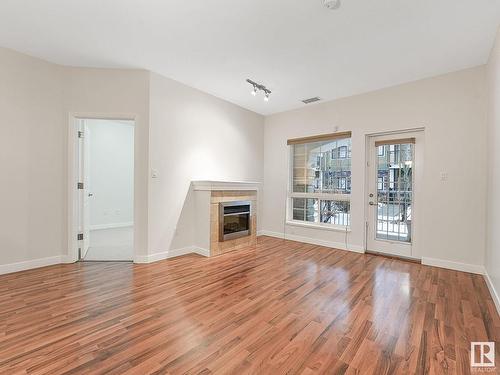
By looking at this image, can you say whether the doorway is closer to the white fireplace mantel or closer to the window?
the white fireplace mantel

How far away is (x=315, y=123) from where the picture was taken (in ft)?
16.4

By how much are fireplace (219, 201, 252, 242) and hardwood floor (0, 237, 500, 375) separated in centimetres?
87

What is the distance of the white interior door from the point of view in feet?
12.9

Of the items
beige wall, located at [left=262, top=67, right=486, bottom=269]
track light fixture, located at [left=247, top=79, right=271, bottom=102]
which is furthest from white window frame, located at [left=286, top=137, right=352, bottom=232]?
track light fixture, located at [left=247, top=79, right=271, bottom=102]

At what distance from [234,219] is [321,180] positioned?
6.58 ft

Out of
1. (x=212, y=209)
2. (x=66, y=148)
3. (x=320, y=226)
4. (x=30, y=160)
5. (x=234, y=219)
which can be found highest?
(x=66, y=148)

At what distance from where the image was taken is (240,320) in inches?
83.3

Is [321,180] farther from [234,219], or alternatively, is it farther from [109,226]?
[109,226]

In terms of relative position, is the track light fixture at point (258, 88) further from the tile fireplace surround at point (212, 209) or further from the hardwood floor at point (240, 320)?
the hardwood floor at point (240, 320)

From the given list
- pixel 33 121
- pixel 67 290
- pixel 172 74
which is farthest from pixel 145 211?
pixel 172 74

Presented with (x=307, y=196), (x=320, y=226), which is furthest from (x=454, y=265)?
(x=307, y=196)

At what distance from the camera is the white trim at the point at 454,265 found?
3272mm

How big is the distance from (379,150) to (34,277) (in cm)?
536

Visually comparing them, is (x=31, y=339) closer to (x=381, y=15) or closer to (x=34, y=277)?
(x=34, y=277)
